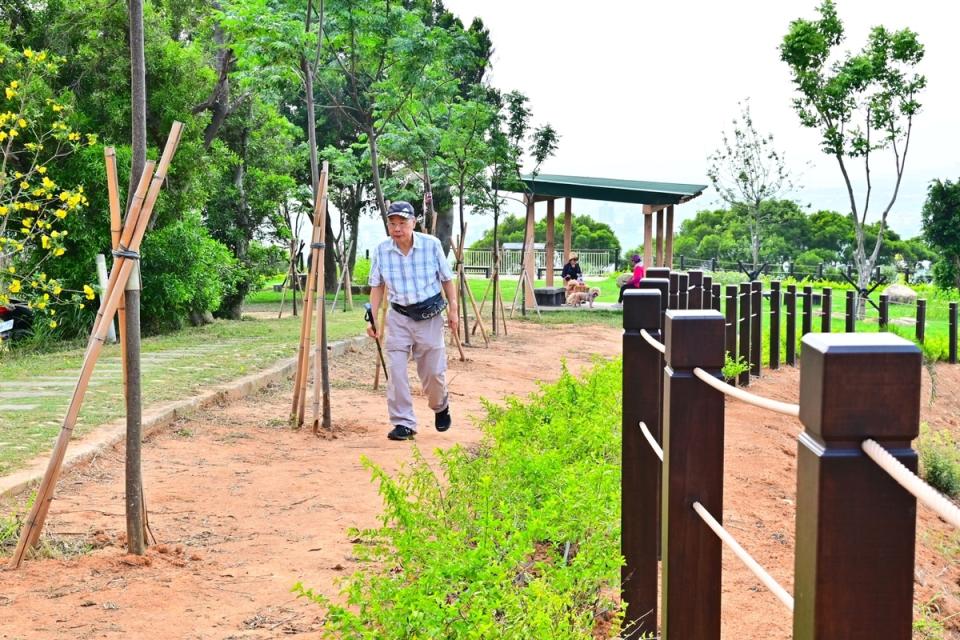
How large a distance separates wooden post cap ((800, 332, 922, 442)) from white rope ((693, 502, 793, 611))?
0.36 meters

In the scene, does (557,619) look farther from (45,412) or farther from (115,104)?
(115,104)

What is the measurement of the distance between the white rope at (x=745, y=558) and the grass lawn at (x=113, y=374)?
15.3 feet

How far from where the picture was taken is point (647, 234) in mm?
26828

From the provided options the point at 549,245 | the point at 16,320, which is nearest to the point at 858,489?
the point at 16,320

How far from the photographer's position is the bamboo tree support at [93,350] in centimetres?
435

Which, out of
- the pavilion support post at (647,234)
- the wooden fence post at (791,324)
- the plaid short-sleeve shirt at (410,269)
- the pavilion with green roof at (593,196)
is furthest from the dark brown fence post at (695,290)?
the pavilion support post at (647,234)

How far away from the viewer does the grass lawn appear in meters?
7.03

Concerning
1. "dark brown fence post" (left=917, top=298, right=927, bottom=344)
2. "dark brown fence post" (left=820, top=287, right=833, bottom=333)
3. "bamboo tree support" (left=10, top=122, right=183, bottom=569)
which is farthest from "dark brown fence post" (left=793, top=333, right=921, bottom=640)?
"dark brown fence post" (left=917, top=298, right=927, bottom=344)

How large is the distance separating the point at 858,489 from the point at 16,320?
14.4 metres

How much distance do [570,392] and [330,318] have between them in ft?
39.9

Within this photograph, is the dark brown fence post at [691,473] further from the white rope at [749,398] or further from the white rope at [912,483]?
the white rope at [912,483]

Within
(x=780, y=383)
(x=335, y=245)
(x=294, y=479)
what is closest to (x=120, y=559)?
(x=294, y=479)

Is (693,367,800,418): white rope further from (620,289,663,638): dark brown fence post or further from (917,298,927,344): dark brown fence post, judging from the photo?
(917,298,927,344): dark brown fence post

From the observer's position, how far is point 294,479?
631 cm
